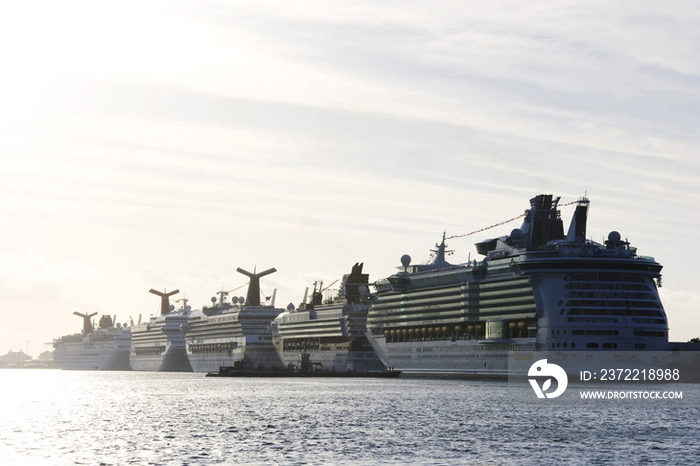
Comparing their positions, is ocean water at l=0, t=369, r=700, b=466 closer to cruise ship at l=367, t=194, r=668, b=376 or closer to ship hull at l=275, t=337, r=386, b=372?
cruise ship at l=367, t=194, r=668, b=376

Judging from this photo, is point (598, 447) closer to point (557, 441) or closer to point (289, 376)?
point (557, 441)

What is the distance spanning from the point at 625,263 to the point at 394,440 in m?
71.6

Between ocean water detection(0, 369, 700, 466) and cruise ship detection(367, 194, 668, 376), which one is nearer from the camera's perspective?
ocean water detection(0, 369, 700, 466)

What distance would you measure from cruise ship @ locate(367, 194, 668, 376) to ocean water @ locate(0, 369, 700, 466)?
578 inches

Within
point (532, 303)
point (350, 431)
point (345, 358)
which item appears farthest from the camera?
point (345, 358)

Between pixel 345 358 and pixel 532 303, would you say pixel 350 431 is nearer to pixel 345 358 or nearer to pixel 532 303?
pixel 532 303

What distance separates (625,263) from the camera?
12862 centimetres

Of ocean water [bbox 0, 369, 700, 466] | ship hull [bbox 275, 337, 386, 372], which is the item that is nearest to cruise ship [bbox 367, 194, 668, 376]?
ocean water [bbox 0, 369, 700, 466]

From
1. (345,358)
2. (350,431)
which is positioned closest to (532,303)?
(345,358)

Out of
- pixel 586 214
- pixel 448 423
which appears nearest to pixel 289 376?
pixel 586 214

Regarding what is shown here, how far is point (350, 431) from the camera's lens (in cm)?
7238

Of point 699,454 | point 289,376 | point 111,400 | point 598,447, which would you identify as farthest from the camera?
point 289,376

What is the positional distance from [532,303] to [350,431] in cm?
6648

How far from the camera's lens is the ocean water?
58.2 metres
